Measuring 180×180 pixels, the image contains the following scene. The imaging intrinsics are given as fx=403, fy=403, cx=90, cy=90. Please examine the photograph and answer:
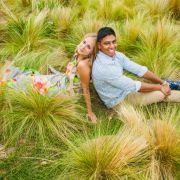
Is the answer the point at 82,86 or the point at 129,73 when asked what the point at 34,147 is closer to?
the point at 82,86

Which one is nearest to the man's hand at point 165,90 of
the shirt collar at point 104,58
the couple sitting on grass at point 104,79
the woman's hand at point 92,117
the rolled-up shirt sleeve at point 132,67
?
the couple sitting on grass at point 104,79

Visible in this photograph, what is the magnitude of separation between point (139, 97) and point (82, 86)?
2.50 feet

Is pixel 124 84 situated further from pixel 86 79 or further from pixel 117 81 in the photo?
pixel 86 79

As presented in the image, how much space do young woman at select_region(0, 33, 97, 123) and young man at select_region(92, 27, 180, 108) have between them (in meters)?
0.12

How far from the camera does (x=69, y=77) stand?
530cm

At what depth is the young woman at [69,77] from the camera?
496 centimetres

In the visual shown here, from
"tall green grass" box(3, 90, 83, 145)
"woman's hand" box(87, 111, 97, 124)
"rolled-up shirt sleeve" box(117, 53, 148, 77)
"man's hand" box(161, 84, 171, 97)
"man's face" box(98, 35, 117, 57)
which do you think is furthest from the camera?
"rolled-up shirt sleeve" box(117, 53, 148, 77)

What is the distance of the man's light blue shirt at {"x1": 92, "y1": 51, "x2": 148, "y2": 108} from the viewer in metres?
4.88

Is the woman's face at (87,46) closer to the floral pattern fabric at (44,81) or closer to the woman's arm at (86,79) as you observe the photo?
the woman's arm at (86,79)

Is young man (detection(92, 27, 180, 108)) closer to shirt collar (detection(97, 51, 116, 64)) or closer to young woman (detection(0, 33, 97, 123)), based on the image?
shirt collar (detection(97, 51, 116, 64))

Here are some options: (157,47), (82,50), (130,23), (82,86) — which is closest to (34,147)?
(82,86)

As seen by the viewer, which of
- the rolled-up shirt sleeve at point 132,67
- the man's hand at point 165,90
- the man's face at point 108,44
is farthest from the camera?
the rolled-up shirt sleeve at point 132,67

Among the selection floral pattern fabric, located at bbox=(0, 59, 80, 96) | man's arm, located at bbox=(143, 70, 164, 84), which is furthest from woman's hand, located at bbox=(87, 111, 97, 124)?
man's arm, located at bbox=(143, 70, 164, 84)

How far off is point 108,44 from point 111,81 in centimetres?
45
